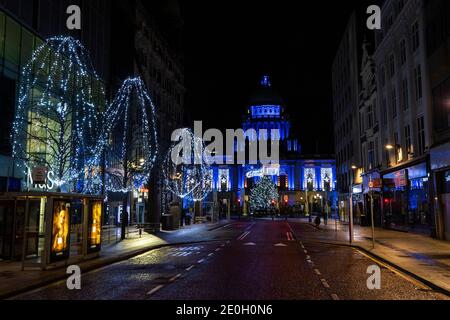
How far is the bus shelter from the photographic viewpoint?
16562 mm

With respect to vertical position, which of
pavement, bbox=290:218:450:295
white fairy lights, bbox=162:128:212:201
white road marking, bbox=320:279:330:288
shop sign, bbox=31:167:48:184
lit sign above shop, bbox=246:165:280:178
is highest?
lit sign above shop, bbox=246:165:280:178

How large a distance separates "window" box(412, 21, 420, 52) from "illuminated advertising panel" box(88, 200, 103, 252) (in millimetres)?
24846

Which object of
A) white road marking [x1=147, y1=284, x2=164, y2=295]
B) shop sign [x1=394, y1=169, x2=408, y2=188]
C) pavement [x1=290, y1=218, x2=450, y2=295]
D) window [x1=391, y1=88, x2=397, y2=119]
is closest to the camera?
white road marking [x1=147, y1=284, x2=164, y2=295]

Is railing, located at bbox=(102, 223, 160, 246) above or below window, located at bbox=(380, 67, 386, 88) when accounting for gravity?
below

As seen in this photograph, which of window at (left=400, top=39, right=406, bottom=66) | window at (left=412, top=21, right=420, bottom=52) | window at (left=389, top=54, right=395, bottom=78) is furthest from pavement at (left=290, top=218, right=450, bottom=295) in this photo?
window at (left=389, top=54, right=395, bottom=78)

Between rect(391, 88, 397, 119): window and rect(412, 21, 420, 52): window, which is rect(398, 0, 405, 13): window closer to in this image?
rect(412, 21, 420, 52): window

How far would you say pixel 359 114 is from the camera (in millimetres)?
56969

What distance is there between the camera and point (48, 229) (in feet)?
54.2

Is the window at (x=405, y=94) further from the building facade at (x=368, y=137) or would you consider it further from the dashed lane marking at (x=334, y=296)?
the dashed lane marking at (x=334, y=296)

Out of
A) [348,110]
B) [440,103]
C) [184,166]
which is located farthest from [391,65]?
[184,166]

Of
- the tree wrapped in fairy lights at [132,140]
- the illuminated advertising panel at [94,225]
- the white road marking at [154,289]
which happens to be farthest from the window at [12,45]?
the white road marking at [154,289]

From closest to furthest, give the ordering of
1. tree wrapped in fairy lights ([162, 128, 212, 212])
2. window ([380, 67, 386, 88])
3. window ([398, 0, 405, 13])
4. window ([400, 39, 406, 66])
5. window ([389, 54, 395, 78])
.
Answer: window ([398, 0, 405, 13]) < window ([400, 39, 406, 66]) < window ([389, 54, 395, 78]) < window ([380, 67, 386, 88]) < tree wrapped in fairy lights ([162, 128, 212, 212])
